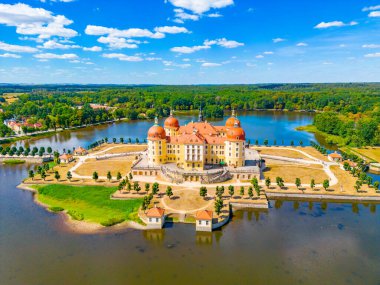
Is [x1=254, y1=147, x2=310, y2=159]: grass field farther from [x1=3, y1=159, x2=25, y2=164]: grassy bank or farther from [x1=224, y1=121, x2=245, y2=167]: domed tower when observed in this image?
[x1=3, y1=159, x2=25, y2=164]: grassy bank

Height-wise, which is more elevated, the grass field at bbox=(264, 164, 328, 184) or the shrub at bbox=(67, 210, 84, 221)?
the grass field at bbox=(264, 164, 328, 184)

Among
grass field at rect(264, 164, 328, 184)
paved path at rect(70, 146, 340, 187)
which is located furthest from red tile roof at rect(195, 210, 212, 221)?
grass field at rect(264, 164, 328, 184)

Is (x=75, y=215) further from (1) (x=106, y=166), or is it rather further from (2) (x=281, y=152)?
(2) (x=281, y=152)

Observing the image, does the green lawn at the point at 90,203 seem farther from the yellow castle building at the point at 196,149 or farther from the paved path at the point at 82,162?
the yellow castle building at the point at 196,149

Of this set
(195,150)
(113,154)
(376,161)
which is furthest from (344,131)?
(113,154)

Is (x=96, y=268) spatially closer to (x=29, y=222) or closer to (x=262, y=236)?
(x=29, y=222)

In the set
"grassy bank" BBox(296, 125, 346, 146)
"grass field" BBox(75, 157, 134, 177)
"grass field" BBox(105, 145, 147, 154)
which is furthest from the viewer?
"grassy bank" BBox(296, 125, 346, 146)
